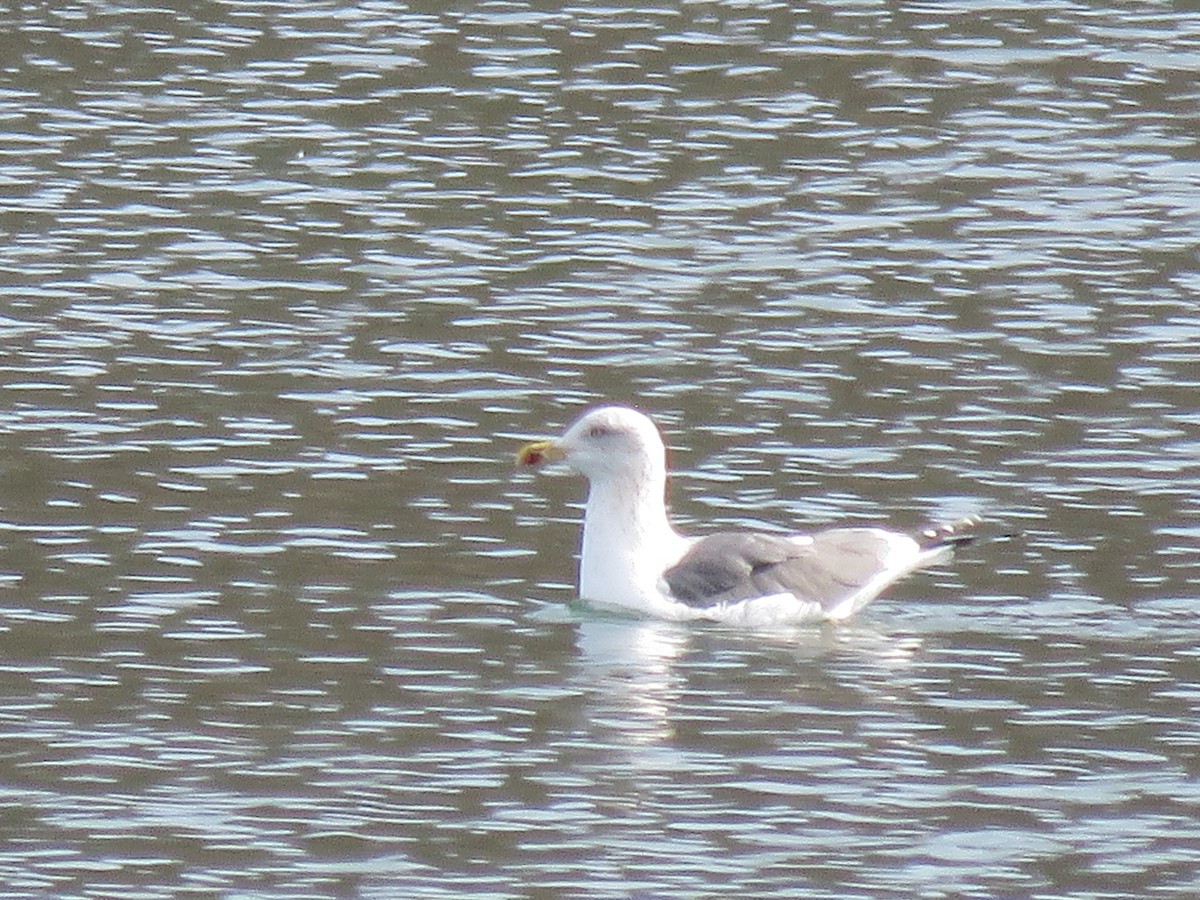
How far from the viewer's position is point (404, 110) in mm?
28062

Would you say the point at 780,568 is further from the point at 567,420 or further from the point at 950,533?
the point at 567,420

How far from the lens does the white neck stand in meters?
17.1

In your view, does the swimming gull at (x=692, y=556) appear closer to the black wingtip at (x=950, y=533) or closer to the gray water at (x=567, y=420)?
the black wingtip at (x=950, y=533)

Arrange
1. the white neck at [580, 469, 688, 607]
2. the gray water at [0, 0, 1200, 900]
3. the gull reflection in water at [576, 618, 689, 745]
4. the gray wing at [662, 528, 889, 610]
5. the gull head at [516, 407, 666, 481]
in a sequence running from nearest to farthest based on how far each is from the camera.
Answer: the gray water at [0, 0, 1200, 900] → the gull reflection in water at [576, 618, 689, 745] → the gray wing at [662, 528, 889, 610] → the white neck at [580, 469, 688, 607] → the gull head at [516, 407, 666, 481]

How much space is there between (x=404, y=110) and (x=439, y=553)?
11070 mm

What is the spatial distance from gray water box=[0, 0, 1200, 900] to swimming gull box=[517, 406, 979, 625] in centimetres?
30

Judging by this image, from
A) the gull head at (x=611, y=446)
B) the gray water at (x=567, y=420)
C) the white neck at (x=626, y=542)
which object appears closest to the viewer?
the gray water at (x=567, y=420)

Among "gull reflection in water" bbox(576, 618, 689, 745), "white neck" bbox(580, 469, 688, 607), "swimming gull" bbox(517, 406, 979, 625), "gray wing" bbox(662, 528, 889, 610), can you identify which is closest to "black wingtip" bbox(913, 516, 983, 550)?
"swimming gull" bbox(517, 406, 979, 625)

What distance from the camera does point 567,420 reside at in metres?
20.2

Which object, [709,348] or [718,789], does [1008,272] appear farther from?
[718,789]

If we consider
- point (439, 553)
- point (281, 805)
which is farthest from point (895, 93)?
point (281, 805)

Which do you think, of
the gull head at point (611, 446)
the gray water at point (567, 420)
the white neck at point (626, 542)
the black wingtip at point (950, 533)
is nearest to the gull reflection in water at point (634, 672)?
the gray water at point (567, 420)

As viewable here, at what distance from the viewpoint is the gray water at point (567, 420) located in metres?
13.5

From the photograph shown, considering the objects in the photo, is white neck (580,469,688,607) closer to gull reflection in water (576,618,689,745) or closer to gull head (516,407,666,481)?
gull head (516,407,666,481)
